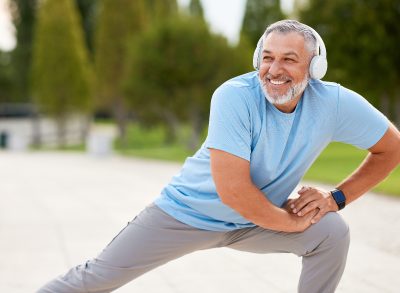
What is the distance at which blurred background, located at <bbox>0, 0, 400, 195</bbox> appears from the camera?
87.9 feet

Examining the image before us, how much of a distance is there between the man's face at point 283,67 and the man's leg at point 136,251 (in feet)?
2.22

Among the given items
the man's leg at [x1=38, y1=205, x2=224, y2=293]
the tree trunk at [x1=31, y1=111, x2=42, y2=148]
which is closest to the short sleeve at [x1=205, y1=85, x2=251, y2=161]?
the man's leg at [x1=38, y1=205, x2=224, y2=293]

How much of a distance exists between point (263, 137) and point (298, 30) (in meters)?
0.46

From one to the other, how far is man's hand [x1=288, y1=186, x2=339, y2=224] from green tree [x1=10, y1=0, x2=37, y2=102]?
37911mm

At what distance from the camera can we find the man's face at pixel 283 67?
2824 mm

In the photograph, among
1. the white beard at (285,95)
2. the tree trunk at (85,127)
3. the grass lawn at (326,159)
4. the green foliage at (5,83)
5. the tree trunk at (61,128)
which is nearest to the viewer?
the white beard at (285,95)

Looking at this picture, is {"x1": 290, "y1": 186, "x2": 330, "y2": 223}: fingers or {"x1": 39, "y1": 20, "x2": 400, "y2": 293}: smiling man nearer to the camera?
{"x1": 39, "y1": 20, "x2": 400, "y2": 293}: smiling man

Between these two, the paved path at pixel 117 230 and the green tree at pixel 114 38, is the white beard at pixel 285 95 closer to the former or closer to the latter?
the paved path at pixel 117 230

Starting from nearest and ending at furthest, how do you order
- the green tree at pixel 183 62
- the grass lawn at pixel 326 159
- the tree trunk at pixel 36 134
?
the grass lawn at pixel 326 159, the green tree at pixel 183 62, the tree trunk at pixel 36 134

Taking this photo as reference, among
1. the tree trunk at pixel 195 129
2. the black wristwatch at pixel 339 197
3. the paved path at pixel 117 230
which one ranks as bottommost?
the tree trunk at pixel 195 129

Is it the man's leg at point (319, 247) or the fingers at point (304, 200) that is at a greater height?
the fingers at point (304, 200)

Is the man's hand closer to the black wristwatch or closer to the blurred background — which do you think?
the black wristwatch

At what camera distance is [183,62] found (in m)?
26.4

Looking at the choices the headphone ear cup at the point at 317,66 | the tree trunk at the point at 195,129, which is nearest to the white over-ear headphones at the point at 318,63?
the headphone ear cup at the point at 317,66
